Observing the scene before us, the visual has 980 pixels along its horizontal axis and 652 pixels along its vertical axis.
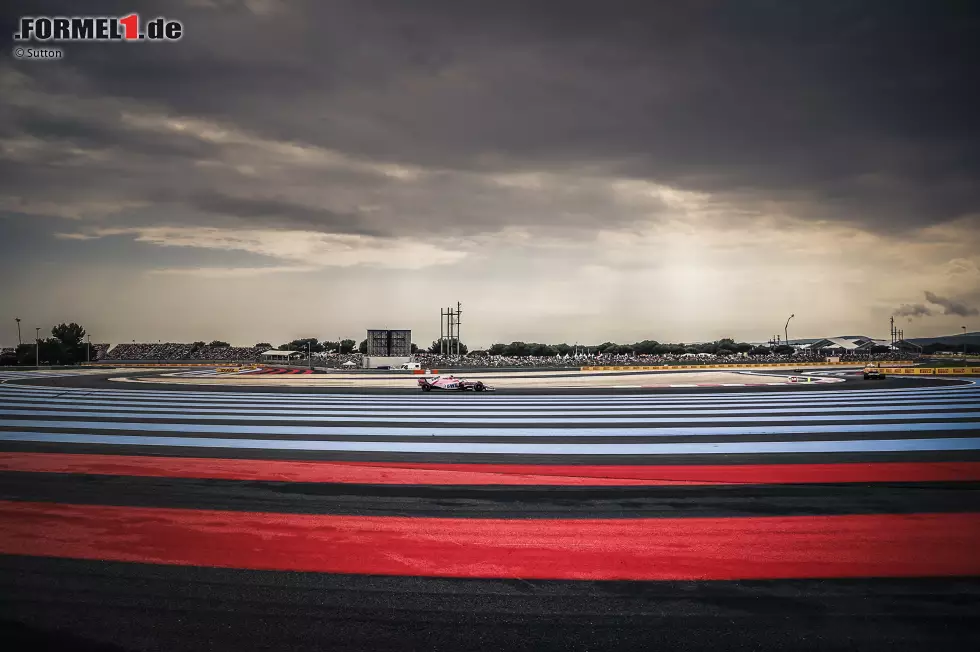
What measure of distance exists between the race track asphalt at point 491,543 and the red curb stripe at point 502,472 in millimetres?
72

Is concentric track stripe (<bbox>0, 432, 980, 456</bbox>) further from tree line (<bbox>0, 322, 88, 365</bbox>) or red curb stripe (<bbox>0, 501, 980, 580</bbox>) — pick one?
tree line (<bbox>0, 322, 88, 365</bbox>)

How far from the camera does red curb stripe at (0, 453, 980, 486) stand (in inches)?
333

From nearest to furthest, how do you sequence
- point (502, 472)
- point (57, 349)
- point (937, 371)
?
point (502, 472) < point (937, 371) < point (57, 349)

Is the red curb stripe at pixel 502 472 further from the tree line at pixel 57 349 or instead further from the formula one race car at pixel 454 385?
the tree line at pixel 57 349

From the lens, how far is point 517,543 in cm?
571

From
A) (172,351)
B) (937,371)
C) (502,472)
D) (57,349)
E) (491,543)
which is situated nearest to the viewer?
(491,543)

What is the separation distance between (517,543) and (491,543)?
0.27m

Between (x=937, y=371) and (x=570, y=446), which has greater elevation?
(x=570, y=446)

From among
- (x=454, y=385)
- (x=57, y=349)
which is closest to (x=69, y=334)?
(x=57, y=349)

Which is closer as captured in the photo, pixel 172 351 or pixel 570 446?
pixel 570 446

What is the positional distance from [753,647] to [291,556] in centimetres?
409

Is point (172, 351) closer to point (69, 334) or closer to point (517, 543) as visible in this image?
point (69, 334)

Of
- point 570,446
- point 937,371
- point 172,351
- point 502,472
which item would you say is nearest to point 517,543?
point 502,472

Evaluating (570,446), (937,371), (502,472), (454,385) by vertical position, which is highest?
(502,472)
